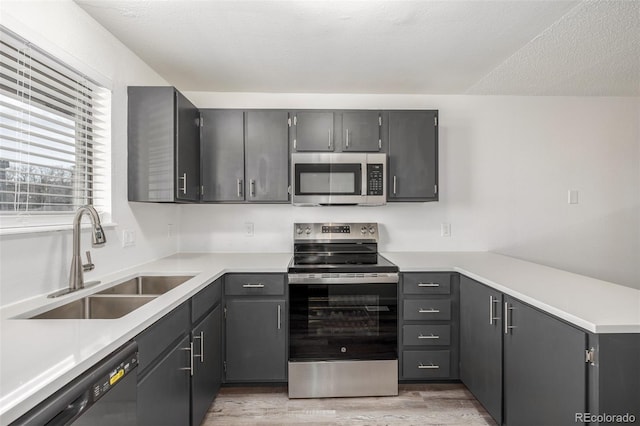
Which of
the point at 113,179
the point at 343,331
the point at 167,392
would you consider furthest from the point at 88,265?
the point at 343,331

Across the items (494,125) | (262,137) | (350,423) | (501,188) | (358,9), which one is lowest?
(350,423)

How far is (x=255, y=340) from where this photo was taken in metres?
2.31

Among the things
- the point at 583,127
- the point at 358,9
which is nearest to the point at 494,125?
the point at 583,127

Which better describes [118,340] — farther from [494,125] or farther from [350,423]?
[494,125]

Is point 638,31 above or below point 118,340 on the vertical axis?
above

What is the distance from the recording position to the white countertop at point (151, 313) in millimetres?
808

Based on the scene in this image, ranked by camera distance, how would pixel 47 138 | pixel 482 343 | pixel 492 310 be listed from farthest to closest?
pixel 482 343, pixel 492 310, pixel 47 138

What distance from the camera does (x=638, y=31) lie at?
1.96m

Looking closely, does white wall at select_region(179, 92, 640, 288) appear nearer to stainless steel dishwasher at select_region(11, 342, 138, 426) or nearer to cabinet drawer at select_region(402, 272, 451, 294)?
cabinet drawer at select_region(402, 272, 451, 294)

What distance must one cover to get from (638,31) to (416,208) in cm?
175

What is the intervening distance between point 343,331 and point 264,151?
1455 mm

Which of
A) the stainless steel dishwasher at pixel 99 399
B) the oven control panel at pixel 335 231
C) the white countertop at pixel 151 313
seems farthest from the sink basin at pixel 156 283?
the oven control panel at pixel 335 231

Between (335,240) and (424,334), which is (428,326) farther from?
(335,240)

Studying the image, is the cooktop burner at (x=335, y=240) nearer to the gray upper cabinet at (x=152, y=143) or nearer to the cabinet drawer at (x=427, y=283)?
the cabinet drawer at (x=427, y=283)
